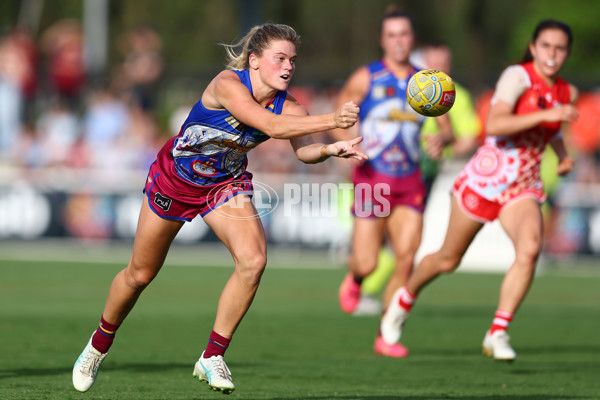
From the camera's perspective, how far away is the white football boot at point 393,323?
8.78m

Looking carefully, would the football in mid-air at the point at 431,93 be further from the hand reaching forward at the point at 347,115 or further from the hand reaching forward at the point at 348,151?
the hand reaching forward at the point at 347,115

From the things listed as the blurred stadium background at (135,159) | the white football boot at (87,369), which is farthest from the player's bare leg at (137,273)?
the blurred stadium background at (135,159)

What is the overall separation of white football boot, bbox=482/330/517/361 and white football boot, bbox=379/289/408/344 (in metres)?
1.21

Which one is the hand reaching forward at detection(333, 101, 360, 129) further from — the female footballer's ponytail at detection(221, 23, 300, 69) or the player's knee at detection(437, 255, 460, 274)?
the player's knee at detection(437, 255, 460, 274)

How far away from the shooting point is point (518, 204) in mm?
8023

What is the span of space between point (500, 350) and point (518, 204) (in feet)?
3.84

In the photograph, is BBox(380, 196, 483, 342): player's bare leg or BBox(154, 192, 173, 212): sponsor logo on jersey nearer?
BBox(154, 192, 173, 212): sponsor logo on jersey

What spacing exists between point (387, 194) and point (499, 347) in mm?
2460

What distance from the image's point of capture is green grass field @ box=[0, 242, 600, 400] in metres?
6.95

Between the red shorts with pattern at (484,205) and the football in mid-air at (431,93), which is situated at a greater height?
the football in mid-air at (431,93)

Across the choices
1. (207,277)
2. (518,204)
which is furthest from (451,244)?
(207,277)

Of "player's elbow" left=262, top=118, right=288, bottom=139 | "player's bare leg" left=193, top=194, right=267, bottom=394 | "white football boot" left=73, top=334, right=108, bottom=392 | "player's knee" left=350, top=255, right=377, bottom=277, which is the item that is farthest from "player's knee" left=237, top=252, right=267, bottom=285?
"player's knee" left=350, top=255, right=377, bottom=277

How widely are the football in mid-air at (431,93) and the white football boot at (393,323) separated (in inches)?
112

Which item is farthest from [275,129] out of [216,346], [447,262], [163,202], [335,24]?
[335,24]
